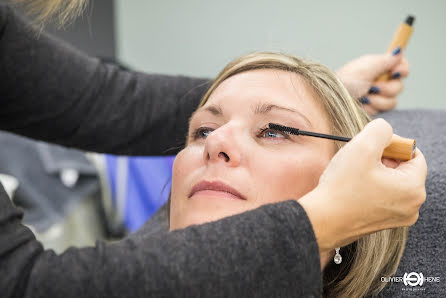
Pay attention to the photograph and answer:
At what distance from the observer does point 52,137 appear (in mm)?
961

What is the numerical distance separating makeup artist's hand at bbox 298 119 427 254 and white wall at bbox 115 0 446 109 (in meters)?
0.51

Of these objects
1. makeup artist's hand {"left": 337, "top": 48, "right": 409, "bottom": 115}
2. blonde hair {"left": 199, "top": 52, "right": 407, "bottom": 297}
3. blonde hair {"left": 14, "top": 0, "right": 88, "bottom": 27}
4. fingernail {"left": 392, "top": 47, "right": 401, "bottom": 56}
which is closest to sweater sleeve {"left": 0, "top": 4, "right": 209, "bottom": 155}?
blonde hair {"left": 14, "top": 0, "right": 88, "bottom": 27}

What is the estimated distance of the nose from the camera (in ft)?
2.10

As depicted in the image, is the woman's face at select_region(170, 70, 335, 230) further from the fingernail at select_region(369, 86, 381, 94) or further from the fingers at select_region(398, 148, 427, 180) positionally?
the fingernail at select_region(369, 86, 381, 94)

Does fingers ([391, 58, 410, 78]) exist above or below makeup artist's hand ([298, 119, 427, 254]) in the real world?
below

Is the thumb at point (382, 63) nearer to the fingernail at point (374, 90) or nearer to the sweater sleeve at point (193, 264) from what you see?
the fingernail at point (374, 90)

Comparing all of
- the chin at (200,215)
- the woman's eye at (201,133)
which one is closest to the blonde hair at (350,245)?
the woman's eye at (201,133)

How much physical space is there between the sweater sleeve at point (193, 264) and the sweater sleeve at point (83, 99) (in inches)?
18.9

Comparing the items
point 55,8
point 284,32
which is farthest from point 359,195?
point 284,32

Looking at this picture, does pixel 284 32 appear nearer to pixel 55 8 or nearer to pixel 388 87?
pixel 388 87

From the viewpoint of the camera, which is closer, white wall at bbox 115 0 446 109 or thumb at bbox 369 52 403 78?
thumb at bbox 369 52 403 78

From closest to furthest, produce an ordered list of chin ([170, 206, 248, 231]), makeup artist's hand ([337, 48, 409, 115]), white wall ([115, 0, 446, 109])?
chin ([170, 206, 248, 231]), makeup artist's hand ([337, 48, 409, 115]), white wall ([115, 0, 446, 109])

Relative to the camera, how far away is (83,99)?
0.94 meters

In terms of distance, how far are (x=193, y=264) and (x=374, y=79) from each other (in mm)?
728
